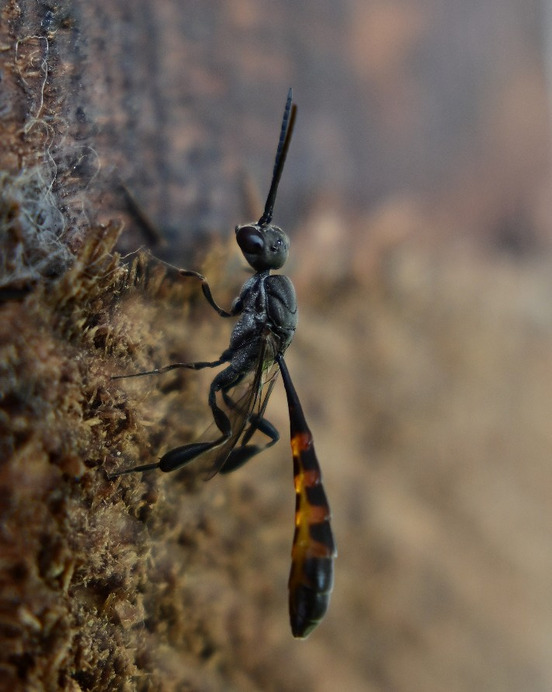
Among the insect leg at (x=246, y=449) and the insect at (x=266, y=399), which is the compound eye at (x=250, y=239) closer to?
the insect at (x=266, y=399)

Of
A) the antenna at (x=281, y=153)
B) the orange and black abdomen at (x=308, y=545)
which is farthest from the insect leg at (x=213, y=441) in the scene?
the antenna at (x=281, y=153)

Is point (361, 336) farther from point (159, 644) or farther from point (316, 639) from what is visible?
point (159, 644)

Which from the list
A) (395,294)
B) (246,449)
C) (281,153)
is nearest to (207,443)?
(246,449)

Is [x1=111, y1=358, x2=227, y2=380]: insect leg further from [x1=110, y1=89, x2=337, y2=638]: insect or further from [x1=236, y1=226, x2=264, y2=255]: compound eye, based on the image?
[x1=236, y1=226, x2=264, y2=255]: compound eye

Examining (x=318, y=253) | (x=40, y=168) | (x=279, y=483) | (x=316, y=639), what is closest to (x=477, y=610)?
(x=316, y=639)

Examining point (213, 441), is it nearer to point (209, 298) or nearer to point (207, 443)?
point (207, 443)

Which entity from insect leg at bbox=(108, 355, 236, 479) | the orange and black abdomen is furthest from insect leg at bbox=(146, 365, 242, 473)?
the orange and black abdomen

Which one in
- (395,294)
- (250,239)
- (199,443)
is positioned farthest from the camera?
(395,294)
